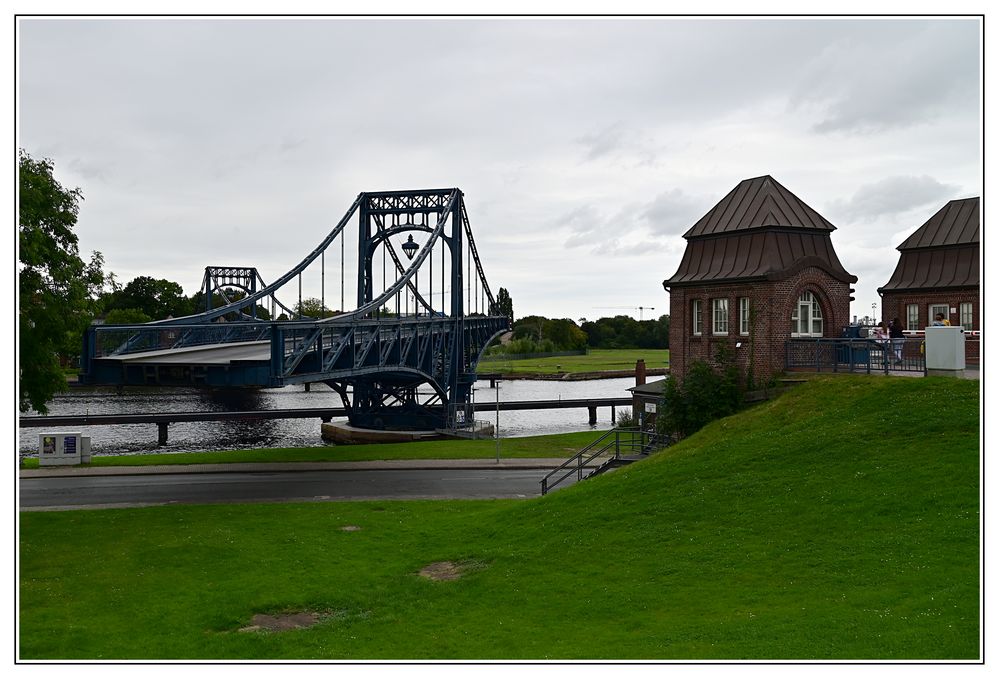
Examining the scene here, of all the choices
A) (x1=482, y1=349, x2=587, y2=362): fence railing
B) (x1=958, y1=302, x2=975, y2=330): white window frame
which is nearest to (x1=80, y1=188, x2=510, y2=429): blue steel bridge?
(x1=958, y1=302, x2=975, y2=330): white window frame

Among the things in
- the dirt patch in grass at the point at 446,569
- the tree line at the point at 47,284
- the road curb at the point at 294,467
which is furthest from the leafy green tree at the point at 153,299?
the dirt patch in grass at the point at 446,569

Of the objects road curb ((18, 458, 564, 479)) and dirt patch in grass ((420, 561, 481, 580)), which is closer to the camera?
dirt patch in grass ((420, 561, 481, 580))

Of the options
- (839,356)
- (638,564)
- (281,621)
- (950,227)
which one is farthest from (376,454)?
(638,564)

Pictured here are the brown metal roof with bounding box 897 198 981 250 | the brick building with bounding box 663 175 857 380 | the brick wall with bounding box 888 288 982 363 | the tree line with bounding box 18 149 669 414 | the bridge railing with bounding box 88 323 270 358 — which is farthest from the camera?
the brown metal roof with bounding box 897 198 981 250

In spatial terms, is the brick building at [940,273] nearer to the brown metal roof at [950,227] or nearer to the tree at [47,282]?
the brown metal roof at [950,227]

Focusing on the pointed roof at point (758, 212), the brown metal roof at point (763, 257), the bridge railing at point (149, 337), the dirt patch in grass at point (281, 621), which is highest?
the pointed roof at point (758, 212)

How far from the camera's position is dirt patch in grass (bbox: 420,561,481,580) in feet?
57.7

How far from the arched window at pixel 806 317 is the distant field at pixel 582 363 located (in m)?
99.4

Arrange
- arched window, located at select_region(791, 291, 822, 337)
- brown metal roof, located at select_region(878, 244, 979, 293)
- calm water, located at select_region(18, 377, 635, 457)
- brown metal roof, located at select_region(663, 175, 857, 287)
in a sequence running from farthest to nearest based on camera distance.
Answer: calm water, located at select_region(18, 377, 635, 457) < brown metal roof, located at select_region(878, 244, 979, 293) < brown metal roof, located at select_region(663, 175, 857, 287) < arched window, located at select_region(791, 291, 822, 337)

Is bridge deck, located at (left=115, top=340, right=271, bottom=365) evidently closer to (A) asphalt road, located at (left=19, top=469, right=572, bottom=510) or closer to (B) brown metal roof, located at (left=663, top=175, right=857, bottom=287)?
(A) asphalt road, located at (left=19, top=469, right=572, bottom=510)

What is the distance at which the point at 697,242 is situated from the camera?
30938mm

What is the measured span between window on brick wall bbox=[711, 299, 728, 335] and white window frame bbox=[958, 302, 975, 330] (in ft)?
37.1

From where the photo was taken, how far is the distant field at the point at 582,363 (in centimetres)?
13538
